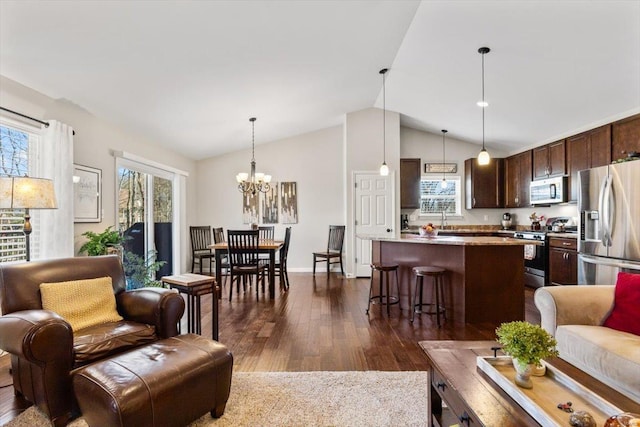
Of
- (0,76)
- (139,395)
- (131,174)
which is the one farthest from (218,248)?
(139,395)

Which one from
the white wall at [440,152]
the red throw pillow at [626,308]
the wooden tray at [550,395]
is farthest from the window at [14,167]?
the white wall at [440,152]

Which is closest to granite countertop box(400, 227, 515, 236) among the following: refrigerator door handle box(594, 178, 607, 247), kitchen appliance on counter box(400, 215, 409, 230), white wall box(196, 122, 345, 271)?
kitchen appliance on counter box(400, 215, 409, 230)

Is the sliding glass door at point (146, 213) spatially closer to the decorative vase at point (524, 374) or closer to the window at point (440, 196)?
the decorative vase at point (524, 374)

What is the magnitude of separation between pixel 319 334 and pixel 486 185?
505 centimetres

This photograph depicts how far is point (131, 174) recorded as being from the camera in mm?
4984

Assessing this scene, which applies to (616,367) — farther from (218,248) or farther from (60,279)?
(218,248)

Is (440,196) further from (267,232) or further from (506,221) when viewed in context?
(267,232)

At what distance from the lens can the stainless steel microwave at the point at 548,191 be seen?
5082mm

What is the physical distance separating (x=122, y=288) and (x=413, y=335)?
2545 millimetres

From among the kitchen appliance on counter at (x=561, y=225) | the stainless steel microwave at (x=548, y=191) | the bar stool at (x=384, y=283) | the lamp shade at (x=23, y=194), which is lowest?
the bar stool at (x=384, y=283)

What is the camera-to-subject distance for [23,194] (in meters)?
2.38

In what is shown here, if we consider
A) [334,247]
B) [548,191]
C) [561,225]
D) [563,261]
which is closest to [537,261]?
[563,261]

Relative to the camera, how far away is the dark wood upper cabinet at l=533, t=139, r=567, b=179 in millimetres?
5172

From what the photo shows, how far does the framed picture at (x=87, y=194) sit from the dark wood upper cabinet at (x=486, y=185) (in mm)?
6216
